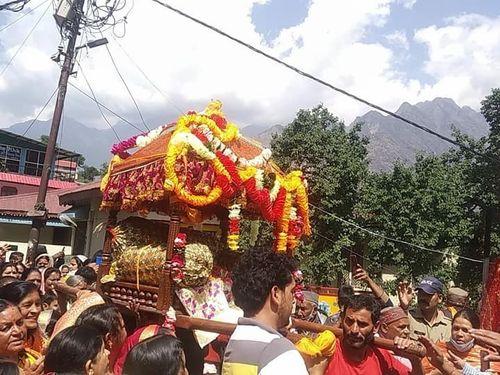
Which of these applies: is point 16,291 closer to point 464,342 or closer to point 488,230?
point 464,342

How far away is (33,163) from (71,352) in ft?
112

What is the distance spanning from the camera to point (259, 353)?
2271 mm

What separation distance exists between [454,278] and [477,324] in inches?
759

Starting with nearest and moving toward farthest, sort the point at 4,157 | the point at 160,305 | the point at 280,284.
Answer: the point at 280,284, the point at 160,305, the point at 4,157

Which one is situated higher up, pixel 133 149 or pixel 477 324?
pixel 133 149

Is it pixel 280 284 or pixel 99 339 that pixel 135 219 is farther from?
pixel 280 284

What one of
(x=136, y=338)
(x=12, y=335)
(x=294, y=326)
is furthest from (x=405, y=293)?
(x=12, y=335)

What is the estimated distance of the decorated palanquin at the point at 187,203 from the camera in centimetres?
440

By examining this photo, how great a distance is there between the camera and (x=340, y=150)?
20688 millimetres

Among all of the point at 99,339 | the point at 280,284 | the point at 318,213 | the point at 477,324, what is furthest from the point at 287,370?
the point at 318,213

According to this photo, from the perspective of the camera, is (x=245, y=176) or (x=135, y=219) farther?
(x=135, y=219)

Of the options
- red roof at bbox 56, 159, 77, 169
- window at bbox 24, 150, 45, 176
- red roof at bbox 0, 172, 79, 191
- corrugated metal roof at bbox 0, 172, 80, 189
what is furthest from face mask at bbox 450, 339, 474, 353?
red roof at bbox 56, 159, 77, 169

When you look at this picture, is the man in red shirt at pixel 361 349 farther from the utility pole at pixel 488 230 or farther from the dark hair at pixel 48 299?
the utility pole at pixel 488 230

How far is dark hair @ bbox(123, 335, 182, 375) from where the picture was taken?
2.53m
